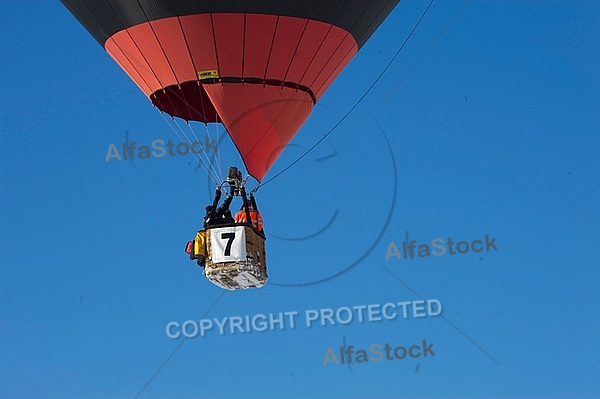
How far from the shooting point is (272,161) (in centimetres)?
1923

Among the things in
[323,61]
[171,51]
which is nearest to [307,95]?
[323,61]

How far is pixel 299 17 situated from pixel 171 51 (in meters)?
1.35

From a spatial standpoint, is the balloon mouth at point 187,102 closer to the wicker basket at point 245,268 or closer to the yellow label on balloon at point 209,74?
the yellow label on balloon at point 209,74

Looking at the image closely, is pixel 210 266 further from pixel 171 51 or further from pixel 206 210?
pixel 171 51

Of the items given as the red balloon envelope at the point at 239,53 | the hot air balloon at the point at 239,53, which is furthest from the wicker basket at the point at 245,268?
the red balloon envelope at the point at 239,53

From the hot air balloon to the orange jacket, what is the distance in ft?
0.72

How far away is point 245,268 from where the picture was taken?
17.7 m

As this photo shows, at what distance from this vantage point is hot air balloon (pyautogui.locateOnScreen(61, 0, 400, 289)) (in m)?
18.2

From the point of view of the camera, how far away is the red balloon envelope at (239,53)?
18234 millimetres

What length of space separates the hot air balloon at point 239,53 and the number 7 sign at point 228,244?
17 cm

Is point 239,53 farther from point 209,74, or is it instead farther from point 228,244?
point 228,244

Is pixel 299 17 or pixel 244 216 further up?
pixel 299 17

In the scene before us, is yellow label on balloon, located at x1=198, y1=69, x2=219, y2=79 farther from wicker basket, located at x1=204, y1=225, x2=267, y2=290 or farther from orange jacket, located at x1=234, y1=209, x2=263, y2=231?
wicker basket, located at x1=204, y1=225, x2=267, y2=290

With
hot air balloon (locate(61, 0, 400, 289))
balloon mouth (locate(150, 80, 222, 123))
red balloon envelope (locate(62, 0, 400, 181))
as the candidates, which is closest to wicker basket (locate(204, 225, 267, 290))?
hot air balloon (locate(61, 0, 400, 289))
